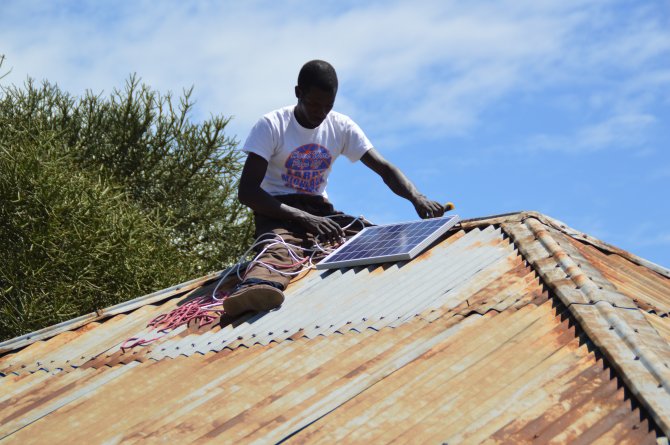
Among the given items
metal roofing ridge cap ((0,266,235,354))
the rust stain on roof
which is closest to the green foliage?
metal roofing ridge cap ((0,266,235,354))

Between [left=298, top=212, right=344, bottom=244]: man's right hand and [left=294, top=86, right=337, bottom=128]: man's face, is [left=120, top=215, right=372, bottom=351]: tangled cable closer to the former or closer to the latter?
[left=298, top=212, right=344, bottom=244]: man's right hand

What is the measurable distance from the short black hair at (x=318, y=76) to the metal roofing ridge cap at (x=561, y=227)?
1.43m

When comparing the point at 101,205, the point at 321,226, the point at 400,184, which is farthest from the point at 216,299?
the point at 101,205

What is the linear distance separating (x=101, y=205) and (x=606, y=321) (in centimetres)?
1452

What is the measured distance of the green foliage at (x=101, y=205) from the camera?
17547mm

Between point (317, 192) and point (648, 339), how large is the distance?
11.8ft

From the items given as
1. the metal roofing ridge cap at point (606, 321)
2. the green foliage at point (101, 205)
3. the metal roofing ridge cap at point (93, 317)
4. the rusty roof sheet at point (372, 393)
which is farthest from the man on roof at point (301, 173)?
the green foliage at point (101, 205)

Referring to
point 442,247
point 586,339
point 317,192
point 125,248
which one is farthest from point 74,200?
point 586,339

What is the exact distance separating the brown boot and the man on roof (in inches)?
3.9

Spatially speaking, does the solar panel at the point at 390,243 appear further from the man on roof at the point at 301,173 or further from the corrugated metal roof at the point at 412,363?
the man on roof at the point at 301,173

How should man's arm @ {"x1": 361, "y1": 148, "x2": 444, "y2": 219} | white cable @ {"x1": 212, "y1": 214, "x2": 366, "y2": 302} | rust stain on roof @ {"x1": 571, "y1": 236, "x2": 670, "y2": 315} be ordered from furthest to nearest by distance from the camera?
man's arm @ {"x1": 361, "y1": 148, "x2": 444, "y2": 219} < white cable @ {"x1": 212, "y1": 214, "x2": 366, "y2": 302} < rust stain on roof @ {"x1": 571, "y1": 236, "x2": 670, "y2": 315}

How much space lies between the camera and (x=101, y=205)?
→ 58.7ft

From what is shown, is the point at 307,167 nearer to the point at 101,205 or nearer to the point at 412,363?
the point at 412,363

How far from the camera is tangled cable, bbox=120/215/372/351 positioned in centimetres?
664
